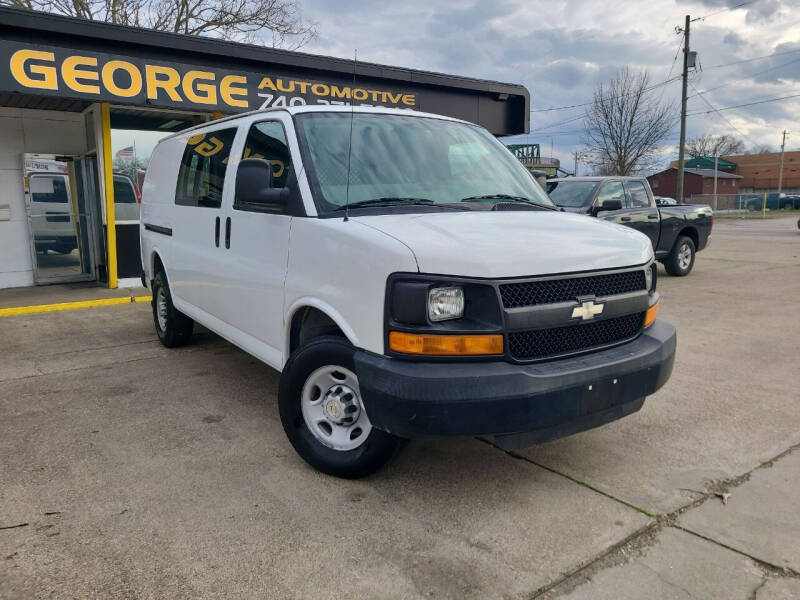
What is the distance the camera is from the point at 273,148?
394 cm

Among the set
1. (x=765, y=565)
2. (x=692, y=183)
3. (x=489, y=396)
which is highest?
(x=692, y=183)

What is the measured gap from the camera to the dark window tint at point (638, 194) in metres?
10.9

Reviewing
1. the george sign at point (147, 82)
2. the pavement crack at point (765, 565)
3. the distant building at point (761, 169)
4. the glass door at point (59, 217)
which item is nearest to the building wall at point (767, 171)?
the distant building at point (761, 169)

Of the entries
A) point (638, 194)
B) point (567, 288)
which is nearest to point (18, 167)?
point (567, 288)

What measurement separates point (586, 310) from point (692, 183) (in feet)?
259

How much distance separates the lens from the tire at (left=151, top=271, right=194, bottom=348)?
19.6ft

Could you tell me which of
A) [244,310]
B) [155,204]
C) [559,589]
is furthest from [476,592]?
[155,204]

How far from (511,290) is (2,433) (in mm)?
3503

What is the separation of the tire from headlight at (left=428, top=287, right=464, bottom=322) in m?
3.77

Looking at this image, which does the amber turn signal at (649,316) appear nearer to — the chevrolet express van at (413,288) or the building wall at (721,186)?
the chevrolet express van at (413,288)

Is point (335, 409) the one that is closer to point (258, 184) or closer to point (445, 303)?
point (445, 303)

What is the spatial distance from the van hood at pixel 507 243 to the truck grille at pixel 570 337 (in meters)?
0.29

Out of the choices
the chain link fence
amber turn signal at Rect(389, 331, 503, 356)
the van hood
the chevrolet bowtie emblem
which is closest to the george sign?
the van hood

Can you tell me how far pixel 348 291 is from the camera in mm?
3061
